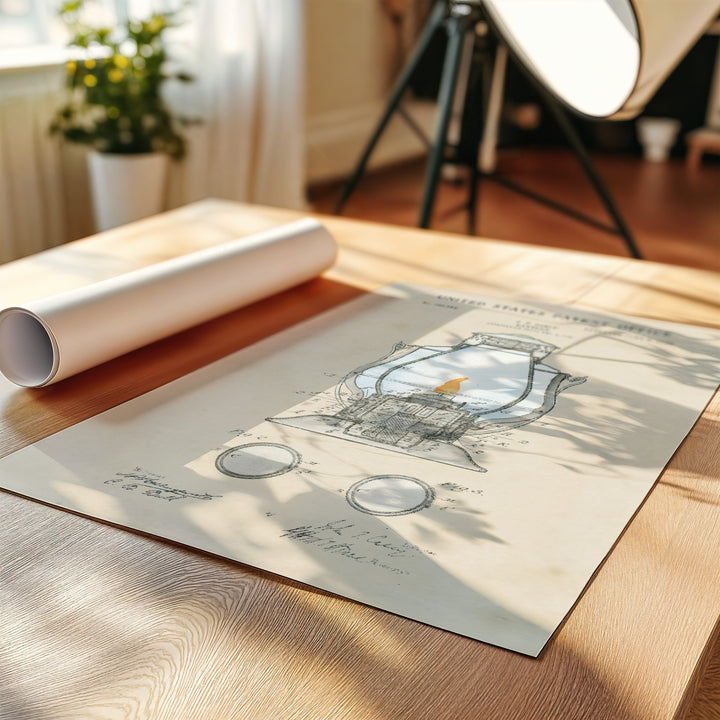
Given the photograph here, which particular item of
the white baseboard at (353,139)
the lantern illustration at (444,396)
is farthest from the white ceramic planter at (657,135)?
the lantern illustration at (444,396)

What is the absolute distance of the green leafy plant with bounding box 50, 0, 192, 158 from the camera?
246 centimetres

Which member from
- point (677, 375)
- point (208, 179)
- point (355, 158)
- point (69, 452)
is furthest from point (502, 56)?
point (69, 452)

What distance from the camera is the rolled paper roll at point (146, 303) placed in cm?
83

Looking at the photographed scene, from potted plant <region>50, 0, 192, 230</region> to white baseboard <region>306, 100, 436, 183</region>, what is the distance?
3.85 ft

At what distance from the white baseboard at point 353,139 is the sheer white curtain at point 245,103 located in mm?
628

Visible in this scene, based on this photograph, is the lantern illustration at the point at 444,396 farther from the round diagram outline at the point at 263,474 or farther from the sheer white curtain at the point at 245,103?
the sheer white curtain at the point at 245,103

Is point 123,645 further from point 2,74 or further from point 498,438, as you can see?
point 2,74

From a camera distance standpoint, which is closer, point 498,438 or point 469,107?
point 498,438

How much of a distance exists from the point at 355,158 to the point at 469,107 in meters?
2.01

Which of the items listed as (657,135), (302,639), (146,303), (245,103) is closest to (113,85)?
(245,103)

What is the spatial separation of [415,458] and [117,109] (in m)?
2.10

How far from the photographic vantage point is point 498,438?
72cm
